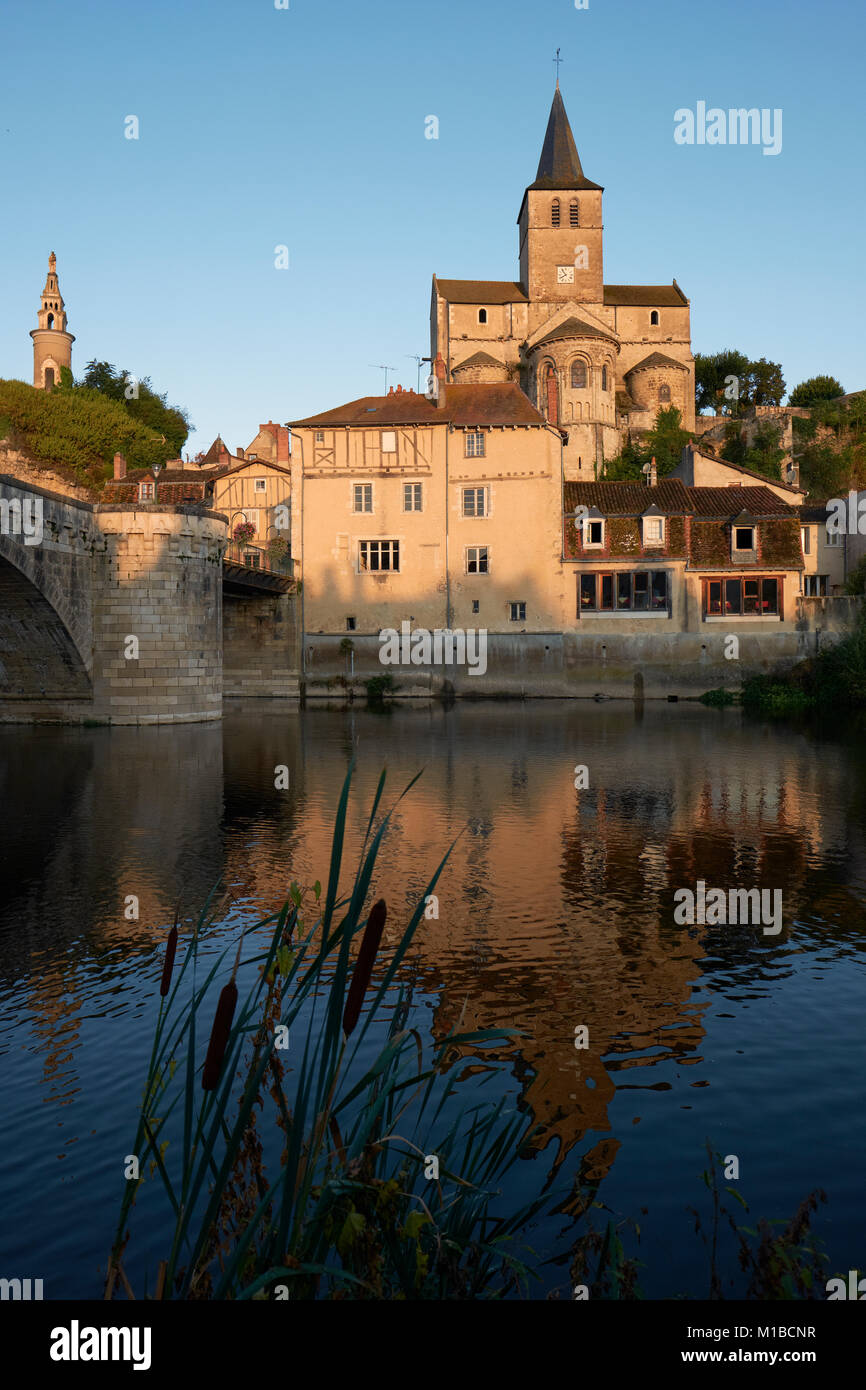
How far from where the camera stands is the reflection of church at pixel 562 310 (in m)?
64.7

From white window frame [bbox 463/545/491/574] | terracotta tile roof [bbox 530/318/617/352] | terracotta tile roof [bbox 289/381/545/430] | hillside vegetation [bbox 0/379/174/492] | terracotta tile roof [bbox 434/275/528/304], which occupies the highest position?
terracotta tile roof [bbox 434/275/528/304]

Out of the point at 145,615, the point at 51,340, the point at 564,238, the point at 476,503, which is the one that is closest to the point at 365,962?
the point at 145,615

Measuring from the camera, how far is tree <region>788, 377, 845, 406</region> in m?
70.1

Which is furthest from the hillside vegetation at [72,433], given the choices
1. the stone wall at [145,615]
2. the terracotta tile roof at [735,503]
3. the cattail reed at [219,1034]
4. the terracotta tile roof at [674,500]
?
the cattail reed at [219,1034]

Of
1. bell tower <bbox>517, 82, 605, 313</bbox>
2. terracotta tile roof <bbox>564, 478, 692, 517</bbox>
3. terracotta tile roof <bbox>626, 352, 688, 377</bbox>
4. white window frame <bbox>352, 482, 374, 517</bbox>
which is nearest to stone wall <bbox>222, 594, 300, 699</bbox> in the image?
white window frame <bbox>352, 482, 374, 517</bbox>

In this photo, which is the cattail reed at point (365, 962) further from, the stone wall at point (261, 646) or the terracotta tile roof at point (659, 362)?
the terracotta tile roof at point (659, 362)

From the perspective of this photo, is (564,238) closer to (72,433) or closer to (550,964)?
(72,433)

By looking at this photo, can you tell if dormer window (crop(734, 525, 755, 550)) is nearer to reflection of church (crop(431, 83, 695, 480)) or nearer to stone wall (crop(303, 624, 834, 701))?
stone wall (crop(303, 624, 834, 701))

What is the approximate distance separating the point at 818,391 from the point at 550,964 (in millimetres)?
71249

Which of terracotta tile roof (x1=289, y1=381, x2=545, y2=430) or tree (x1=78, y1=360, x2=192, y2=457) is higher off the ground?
tree (x1=78, y1=360, x2=192, y2=457)

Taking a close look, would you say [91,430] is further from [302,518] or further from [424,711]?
[424,711]

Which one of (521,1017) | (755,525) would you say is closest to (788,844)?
(521,1017)

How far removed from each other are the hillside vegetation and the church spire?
30.5 metres

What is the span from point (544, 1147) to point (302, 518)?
4116 centimetres
